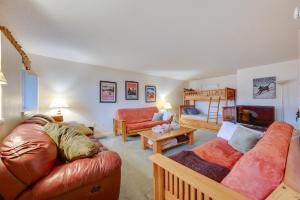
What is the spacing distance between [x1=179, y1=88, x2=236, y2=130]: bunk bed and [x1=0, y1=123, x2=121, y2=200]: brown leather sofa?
14.2 feet

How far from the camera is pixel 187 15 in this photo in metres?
1.85

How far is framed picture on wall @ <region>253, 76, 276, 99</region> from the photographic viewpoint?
3975 mm

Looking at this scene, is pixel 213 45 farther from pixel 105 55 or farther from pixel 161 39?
pixel 105 55

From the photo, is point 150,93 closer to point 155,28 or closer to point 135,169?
point 155,28

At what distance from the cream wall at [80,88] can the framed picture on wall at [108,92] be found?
0.11 metres

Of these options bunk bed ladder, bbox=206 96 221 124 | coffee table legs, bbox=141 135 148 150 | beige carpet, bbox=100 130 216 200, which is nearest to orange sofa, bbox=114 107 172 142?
beige carpet, bbox=100 130 216 200

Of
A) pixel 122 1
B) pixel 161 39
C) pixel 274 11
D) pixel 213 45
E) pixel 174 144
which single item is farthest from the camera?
pixel 174 144

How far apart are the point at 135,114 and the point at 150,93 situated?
1214 mm

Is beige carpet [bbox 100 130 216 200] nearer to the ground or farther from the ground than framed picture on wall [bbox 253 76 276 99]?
nearer to the ground

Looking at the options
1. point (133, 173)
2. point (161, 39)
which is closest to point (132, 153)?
point (133, 173)

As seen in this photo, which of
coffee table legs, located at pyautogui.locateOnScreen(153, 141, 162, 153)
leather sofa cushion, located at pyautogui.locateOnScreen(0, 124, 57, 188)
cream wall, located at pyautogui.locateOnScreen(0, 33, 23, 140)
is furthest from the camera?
coffee table legs, located at pyautogui.locateOnScreen(153, 141, 162, 153)

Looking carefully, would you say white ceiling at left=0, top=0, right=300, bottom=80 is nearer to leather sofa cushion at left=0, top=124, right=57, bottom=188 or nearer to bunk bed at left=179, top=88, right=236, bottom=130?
leather sofa cushion at left=0, top=124, right=57, bottom=188

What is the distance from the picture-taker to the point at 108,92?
4.42 meters

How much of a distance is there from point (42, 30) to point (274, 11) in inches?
130
